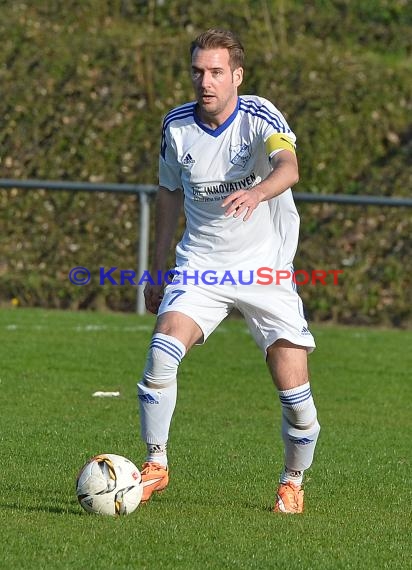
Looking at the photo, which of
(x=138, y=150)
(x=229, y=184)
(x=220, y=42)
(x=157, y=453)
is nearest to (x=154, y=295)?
(x=229, y=184)

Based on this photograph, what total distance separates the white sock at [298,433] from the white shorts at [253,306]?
280 mm

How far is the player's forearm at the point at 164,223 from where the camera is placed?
6.73 meters

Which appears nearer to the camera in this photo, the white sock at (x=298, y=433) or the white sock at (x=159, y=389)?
the white sock at (x=159, y=389)

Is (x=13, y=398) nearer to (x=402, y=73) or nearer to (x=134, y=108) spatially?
(x=134, y=108)

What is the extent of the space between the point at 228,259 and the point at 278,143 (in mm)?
629

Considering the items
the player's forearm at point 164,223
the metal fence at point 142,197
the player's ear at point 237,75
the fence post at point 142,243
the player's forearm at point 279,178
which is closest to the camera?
the player's forearm at point 279,178

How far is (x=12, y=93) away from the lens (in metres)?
16.0

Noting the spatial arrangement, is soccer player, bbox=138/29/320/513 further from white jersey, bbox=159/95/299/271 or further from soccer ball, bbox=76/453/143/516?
soccer ball, bbox=76/453/143/516

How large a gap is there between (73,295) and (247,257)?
32.1 feet

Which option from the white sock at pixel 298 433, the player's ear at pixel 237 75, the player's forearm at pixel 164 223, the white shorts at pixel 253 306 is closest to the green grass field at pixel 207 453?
the white sock at pixel 298 433

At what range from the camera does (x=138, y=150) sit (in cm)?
1611

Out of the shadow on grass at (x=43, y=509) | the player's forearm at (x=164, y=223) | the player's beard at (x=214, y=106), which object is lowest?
the shadow on grass at (x=43, y=509)

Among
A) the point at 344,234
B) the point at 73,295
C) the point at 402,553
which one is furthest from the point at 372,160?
the point at 402,553

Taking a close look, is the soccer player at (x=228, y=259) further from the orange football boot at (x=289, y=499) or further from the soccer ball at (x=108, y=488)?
the soccer ball at (x=108, y=488)
